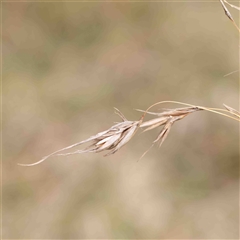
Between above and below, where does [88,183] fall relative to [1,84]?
below

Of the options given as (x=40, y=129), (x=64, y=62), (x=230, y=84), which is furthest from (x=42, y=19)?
(x=230, y=84)

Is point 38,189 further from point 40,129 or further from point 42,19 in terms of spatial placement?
point 42,19

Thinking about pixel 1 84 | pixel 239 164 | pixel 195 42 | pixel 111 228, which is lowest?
pixel 111 228

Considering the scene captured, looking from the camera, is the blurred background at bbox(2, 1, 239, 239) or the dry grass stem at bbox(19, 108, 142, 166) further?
the blurred background at bbox(2, 1, 239, 239)

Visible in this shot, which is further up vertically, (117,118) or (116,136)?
(117,118)

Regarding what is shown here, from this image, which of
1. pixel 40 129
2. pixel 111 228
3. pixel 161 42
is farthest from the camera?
pixel 161 42

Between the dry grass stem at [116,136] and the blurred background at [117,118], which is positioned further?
the blurred background at [117,118]

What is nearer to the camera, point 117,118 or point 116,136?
point 116,136

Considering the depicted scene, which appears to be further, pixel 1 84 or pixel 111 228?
pixel 1 84
